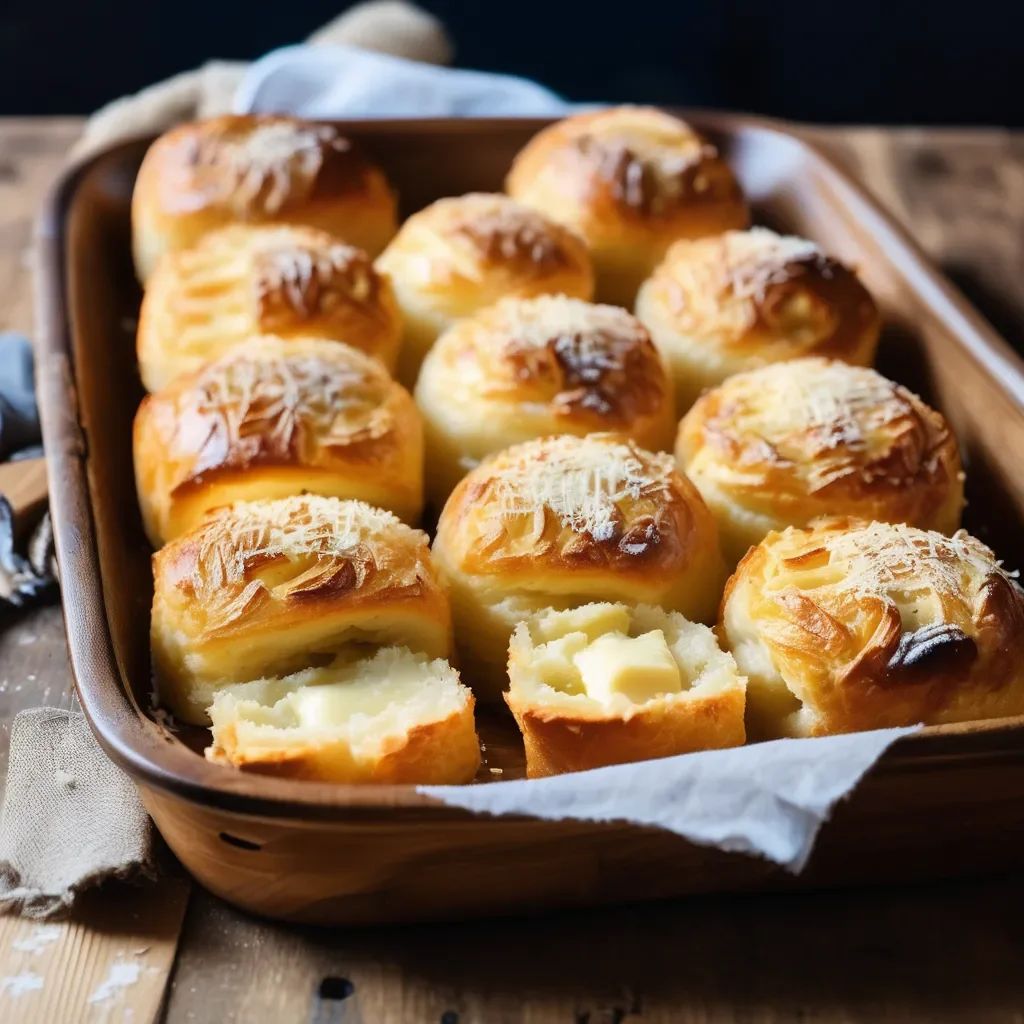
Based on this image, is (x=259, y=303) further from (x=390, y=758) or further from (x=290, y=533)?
(x=390, y=758)

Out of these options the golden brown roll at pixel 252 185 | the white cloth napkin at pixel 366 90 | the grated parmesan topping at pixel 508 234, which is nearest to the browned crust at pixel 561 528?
the grated parmesan topping at pixel 508 234

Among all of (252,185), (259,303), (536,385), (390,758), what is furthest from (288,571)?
(252,185)

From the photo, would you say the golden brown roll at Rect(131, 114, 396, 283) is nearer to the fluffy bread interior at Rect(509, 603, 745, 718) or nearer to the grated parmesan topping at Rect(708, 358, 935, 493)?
the grated parmesan topping at Rect(708, 358, 935, 493)

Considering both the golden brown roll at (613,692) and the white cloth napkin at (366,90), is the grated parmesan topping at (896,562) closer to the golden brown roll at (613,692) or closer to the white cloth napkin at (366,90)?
the golden brown roll at (613,692)

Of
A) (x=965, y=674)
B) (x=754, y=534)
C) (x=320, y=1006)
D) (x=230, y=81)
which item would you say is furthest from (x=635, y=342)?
(x=230, y=81)

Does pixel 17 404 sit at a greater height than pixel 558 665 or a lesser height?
lesser

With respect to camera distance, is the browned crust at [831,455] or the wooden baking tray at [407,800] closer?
the wooden baking tray at [407,800]

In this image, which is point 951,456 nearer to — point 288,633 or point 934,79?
point 288,633
